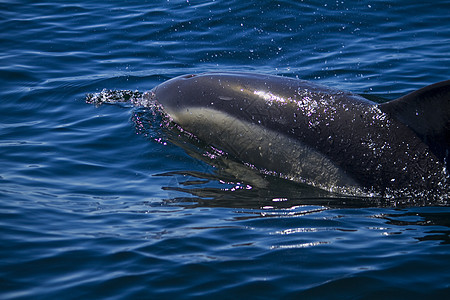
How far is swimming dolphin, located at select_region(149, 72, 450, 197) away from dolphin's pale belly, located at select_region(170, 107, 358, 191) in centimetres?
1

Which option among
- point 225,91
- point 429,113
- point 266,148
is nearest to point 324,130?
point 266,148

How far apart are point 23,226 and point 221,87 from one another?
12.7ft

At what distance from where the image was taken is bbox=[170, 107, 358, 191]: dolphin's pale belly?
8.71 metres

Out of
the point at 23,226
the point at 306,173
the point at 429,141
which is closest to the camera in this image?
the point at 23,226

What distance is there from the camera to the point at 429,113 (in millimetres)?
7773

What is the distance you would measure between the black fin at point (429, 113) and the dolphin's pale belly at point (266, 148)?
1.08 metres

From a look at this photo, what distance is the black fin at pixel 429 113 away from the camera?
7.58 meters

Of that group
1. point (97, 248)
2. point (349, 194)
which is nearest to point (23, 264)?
point (97, 248)

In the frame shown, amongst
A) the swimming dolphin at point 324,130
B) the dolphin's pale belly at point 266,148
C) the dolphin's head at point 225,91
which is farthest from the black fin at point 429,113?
the dolphin's head at point 225,91

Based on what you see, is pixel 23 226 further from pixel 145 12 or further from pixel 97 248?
pixel 145 12

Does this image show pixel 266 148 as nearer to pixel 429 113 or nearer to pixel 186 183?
pixel 186 183

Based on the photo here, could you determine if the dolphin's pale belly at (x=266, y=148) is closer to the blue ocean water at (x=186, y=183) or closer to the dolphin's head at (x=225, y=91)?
the dolphin's head at (x=225, y=91)

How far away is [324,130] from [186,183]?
Result: 1998mm

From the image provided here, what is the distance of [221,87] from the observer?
985 cm
